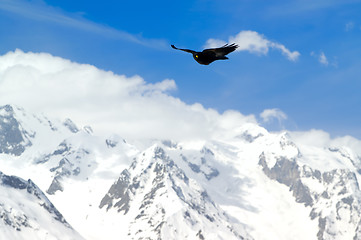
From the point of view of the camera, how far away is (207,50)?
1733 centimetres

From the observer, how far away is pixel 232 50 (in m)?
17.2

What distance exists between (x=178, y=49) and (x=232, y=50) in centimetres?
166

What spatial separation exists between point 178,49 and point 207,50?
936 mm

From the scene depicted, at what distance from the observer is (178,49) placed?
1769 cm

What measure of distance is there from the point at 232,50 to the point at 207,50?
0.74 meters
